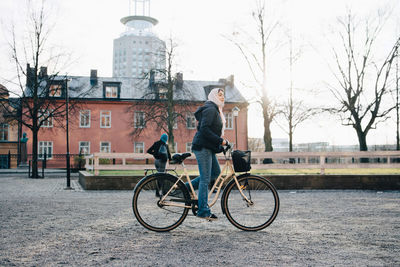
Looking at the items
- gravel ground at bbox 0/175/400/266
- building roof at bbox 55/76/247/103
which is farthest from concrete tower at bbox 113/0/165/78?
gravel ground at bbox 0/175/400/266

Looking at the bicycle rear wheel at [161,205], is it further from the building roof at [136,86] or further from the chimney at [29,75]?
the building roof at [136,86]

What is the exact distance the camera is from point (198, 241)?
15.4 feet

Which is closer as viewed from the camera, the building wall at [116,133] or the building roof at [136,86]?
the building wall at [116,133]

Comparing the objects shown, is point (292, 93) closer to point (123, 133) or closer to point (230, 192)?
point (123, 133)

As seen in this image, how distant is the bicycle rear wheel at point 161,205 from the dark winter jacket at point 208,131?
619mm

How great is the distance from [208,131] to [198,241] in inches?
57.4

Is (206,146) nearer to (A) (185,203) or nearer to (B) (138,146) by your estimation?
(A) (185,203)

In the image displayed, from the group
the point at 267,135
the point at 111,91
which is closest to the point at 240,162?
the point at 267,135

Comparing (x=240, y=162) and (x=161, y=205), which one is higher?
(x=240, y=162)

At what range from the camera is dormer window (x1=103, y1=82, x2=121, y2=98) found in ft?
129

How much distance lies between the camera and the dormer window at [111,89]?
1554 inches

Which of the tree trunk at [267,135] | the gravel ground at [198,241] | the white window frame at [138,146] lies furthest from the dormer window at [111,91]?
the gravel ground at [198,241]

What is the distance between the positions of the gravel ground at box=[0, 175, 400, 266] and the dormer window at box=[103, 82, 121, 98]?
33.2 m

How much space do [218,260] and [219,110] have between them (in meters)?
2.36
